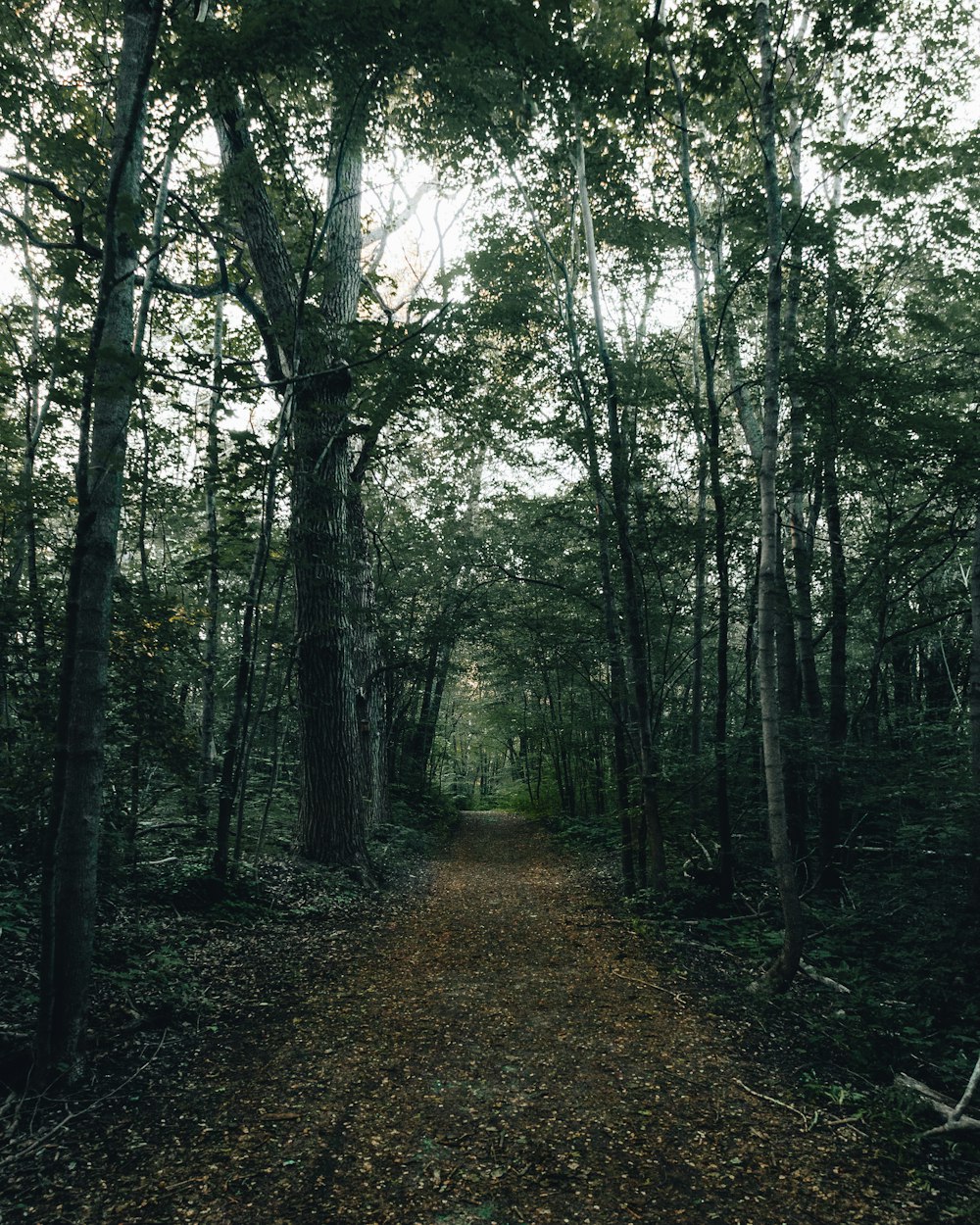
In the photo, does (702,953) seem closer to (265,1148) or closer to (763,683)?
(763,683)

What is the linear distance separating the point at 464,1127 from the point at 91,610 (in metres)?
3.12

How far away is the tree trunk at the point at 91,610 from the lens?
9.62 feet

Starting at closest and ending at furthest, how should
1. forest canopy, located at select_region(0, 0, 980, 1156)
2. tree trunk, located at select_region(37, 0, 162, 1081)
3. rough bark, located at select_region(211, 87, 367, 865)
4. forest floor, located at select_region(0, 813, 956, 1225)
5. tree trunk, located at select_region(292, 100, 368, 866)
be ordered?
forest floor, located at select_region(0, 813, 956, 1225)
tree trunk, located at select_region(37, 0, 162, 1081)
forest canopy, located at select_region(0, 0, 980, 1156)
rough bark, located at select_region(211, 87, 367, 865)
tree trunk, located at select_region(292, 100, 368, 866)

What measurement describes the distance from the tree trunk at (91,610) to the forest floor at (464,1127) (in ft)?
1.91

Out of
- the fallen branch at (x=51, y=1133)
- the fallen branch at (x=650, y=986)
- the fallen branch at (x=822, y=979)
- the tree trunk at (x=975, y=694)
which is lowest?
the fallen branch at (x=650, y=986)

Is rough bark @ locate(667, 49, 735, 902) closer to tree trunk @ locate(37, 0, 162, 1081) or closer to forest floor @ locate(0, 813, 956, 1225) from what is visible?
forest floor @ locate(0, 813, 956, 1225)

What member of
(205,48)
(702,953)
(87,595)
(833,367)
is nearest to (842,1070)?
(702,953)

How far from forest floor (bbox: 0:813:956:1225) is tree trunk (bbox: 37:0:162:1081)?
22.9 inches

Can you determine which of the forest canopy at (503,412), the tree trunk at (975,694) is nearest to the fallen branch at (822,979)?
the forest canopy at (503,412)

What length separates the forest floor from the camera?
2355 millimetres

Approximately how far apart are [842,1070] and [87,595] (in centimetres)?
485

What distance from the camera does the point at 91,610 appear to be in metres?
3.19

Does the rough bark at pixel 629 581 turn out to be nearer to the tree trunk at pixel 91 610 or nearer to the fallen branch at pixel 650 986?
the fallen branch at pixel 650 986

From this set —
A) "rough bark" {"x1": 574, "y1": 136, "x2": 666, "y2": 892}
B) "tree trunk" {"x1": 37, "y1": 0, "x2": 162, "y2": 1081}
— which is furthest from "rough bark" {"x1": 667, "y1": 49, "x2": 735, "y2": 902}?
"tree trunk" {"x1": 37, "y1": 0, "x2": 162, "y2": 1081}
